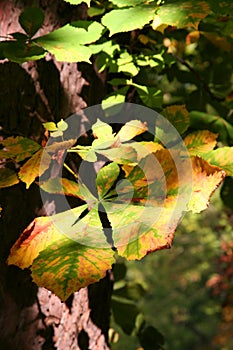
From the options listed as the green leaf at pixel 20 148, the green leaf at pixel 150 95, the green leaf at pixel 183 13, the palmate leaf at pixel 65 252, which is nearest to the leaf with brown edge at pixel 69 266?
the palmate leaf at pixel 65 252

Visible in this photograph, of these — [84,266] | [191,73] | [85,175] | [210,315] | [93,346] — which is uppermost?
[84,266]

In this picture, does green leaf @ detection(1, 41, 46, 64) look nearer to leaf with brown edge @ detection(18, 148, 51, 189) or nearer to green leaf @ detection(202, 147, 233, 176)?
leaf with brown edge @ detection(18, 148, 51, 189)

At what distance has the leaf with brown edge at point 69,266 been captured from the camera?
66 cm

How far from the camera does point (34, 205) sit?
1.09m

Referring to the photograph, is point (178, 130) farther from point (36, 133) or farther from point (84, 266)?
point (84, 266)

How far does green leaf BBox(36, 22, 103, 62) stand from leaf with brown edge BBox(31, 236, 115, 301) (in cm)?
37

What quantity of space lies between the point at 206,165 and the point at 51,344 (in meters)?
0.60

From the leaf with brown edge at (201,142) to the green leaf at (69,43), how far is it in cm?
26

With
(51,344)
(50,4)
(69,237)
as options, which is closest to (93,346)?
(51,344)

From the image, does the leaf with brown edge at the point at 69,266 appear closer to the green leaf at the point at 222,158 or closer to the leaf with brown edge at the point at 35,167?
the leaf with brown edge at the point at 35,167

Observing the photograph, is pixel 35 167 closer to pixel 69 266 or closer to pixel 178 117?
pixel 69 266

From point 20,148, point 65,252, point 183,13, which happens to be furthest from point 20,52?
point 65,252

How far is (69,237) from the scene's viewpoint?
2.48 feet

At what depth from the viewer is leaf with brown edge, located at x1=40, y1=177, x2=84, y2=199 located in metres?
0.86
